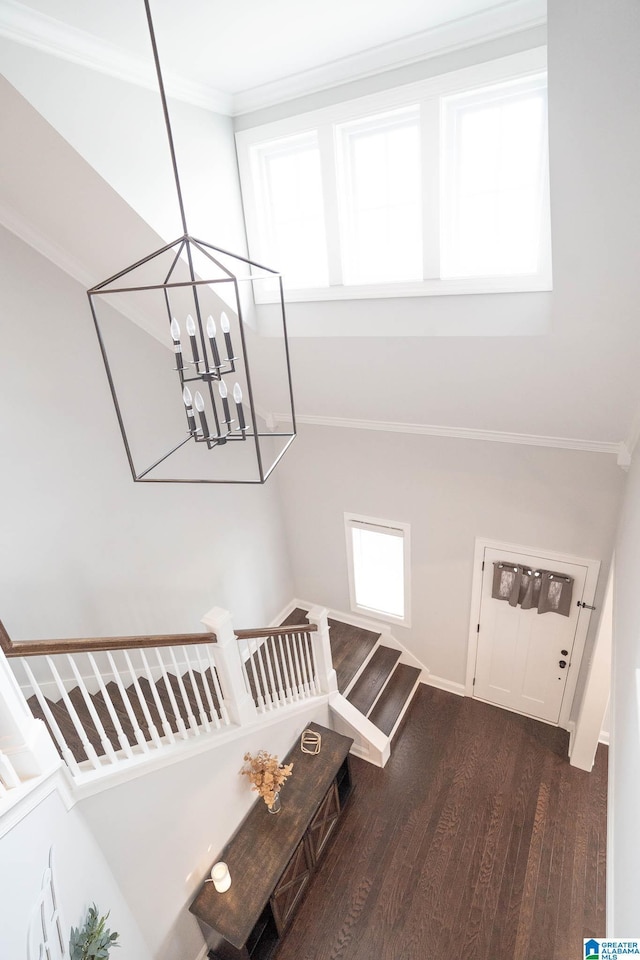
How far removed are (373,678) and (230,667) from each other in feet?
8.11

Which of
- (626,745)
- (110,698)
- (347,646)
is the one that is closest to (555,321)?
(626,745)

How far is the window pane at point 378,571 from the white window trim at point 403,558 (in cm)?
4

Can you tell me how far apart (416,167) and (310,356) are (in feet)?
4.38

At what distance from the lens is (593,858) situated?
3719 mm

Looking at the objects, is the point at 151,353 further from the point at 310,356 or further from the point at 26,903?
the point at 26,903

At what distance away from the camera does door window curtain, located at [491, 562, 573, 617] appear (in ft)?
13.9

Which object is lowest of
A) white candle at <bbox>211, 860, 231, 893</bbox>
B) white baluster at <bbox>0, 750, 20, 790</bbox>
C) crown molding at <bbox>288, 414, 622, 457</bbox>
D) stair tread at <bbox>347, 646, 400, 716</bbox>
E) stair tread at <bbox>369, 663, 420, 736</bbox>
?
stair tread at <bbox>369, 663, 420, 736</bbox>

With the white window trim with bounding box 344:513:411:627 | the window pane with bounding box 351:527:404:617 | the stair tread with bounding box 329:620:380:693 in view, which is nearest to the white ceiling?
the white window trim with bounding box 344:513:411:627

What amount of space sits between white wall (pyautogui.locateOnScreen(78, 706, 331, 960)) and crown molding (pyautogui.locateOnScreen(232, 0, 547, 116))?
156 inches

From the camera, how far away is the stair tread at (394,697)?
4.85m

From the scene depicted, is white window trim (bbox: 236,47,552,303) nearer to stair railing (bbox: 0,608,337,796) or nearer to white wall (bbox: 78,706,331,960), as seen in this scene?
stair railing (bbox: 0,608,337,796)

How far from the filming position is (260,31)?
2.25 m

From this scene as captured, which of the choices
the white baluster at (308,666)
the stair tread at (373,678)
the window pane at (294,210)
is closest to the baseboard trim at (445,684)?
the stair tread at (373,678)

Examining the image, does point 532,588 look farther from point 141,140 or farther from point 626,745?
point 141,140
